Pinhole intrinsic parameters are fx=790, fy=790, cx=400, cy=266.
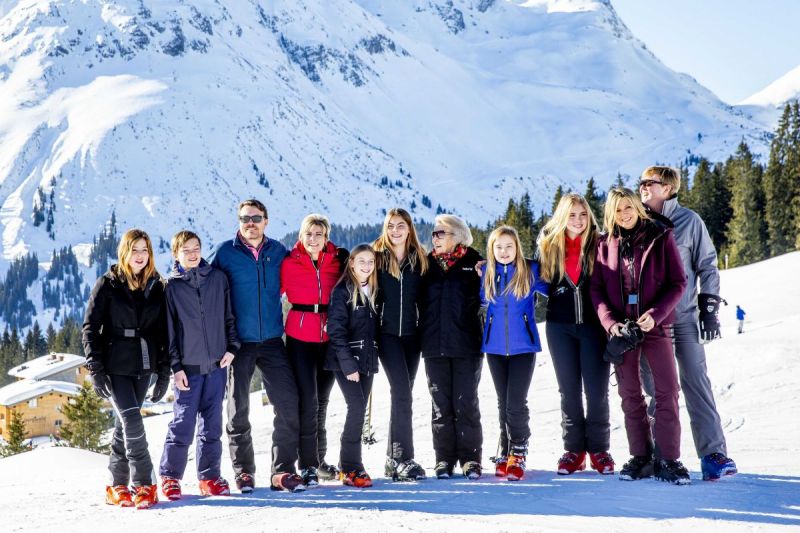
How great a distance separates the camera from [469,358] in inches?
303

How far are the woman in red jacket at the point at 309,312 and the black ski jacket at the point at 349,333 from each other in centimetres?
22

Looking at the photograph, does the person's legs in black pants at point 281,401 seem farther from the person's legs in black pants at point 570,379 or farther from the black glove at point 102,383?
the person's legs in black pants at point 570,379

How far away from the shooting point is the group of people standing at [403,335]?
7.17 meters

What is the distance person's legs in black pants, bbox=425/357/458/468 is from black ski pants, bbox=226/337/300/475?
4.42ft

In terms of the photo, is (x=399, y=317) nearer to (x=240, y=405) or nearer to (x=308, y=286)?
(x=308, y=286)

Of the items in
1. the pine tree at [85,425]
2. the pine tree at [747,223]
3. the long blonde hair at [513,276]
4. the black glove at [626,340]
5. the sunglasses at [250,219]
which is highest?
the pine tree at [747,223]

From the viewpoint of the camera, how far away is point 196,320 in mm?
7504

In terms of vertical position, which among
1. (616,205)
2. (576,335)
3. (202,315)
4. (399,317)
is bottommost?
(576,335)

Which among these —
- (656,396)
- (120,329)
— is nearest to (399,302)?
Answer: (656,396)

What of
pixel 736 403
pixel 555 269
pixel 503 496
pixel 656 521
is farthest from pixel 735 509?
pixel 736 403

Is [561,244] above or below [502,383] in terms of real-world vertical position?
above

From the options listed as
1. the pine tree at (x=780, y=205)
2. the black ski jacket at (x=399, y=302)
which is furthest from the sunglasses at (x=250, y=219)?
the pine tree at (x=780, y=205)

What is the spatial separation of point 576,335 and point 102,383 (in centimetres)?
444

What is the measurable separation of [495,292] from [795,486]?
3094 millimetres
